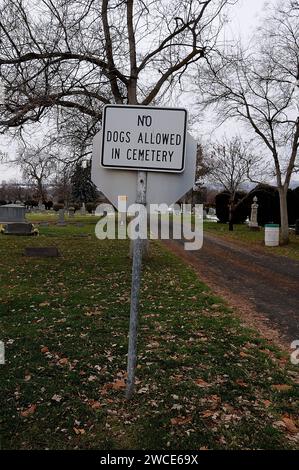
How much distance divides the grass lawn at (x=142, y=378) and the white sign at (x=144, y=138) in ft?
7.08

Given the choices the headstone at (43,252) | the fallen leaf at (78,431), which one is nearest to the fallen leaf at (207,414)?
the fallen leaf at (78,431)

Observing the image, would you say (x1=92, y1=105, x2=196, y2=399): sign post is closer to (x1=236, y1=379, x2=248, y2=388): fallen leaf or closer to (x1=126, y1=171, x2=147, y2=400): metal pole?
(x1=126, y1=171, x2=147, y2=400): metal pole

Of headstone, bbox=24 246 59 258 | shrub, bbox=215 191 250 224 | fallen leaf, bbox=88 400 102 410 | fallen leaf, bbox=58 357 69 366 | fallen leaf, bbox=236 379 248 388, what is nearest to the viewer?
fallen leaf, bbox=88 400 102 410

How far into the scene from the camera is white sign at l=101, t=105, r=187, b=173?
3.39 metres

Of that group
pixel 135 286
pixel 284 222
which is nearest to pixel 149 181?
pixel 135 286

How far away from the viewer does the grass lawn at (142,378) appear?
331 cm

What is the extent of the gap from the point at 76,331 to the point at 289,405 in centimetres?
304

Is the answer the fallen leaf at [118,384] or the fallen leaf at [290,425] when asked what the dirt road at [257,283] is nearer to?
the fallen leaf at [290,425]

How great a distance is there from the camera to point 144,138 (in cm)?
340

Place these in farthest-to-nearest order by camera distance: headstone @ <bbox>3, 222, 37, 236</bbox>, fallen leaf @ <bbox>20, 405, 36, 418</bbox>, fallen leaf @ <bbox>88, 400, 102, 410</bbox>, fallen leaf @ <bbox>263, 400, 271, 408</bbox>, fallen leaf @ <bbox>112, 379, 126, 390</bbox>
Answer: headstone @ <bbox>3, 222, 37, 236</bbox>, fallen leaf @ <bbox>112, 379, 126, 390</bbox>, fallen leaf @ <bbox>263, 400, 271, 408</bbox>, fallen leaf @ <bbox>88, 400, 102, 410</bbox>, fallen leaf @ <bbox>20, 405, 36, 418</bbox>

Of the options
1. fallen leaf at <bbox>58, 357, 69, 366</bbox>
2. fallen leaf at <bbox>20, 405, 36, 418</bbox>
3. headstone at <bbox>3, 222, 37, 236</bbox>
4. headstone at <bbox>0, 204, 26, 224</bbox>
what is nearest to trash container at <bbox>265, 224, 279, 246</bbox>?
headstone at <bbox>3, 222, 37, 236</bbox>

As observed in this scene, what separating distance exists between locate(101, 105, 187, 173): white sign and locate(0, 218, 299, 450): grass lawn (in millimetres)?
2157

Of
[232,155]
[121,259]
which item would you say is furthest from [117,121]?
[232,155]
